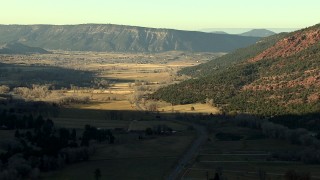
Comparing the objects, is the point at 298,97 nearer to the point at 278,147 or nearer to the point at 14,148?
Answer: the point at 278,147

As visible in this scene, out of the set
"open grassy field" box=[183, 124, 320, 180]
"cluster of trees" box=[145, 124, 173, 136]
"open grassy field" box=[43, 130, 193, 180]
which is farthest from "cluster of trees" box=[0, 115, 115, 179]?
"open grassy field" box=[183, 124, 320, 180]

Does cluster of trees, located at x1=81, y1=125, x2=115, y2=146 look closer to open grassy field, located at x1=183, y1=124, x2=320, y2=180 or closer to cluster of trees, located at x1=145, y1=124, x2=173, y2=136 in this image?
cluster of trees, located at x1=145, y1=124, x2=173, y2=136

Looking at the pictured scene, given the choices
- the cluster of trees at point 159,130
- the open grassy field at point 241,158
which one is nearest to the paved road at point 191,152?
the open grassy field at point 241,158

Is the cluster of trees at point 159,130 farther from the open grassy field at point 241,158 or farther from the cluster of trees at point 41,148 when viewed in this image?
the open grassy field at point 241,158

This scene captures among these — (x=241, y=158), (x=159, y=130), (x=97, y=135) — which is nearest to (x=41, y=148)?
(x=97, y=135)

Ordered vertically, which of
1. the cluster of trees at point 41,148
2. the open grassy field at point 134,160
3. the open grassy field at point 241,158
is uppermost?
the cluster of trees at point 41,148

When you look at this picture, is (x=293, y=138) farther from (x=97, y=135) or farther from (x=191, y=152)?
(x=97, y=135)
